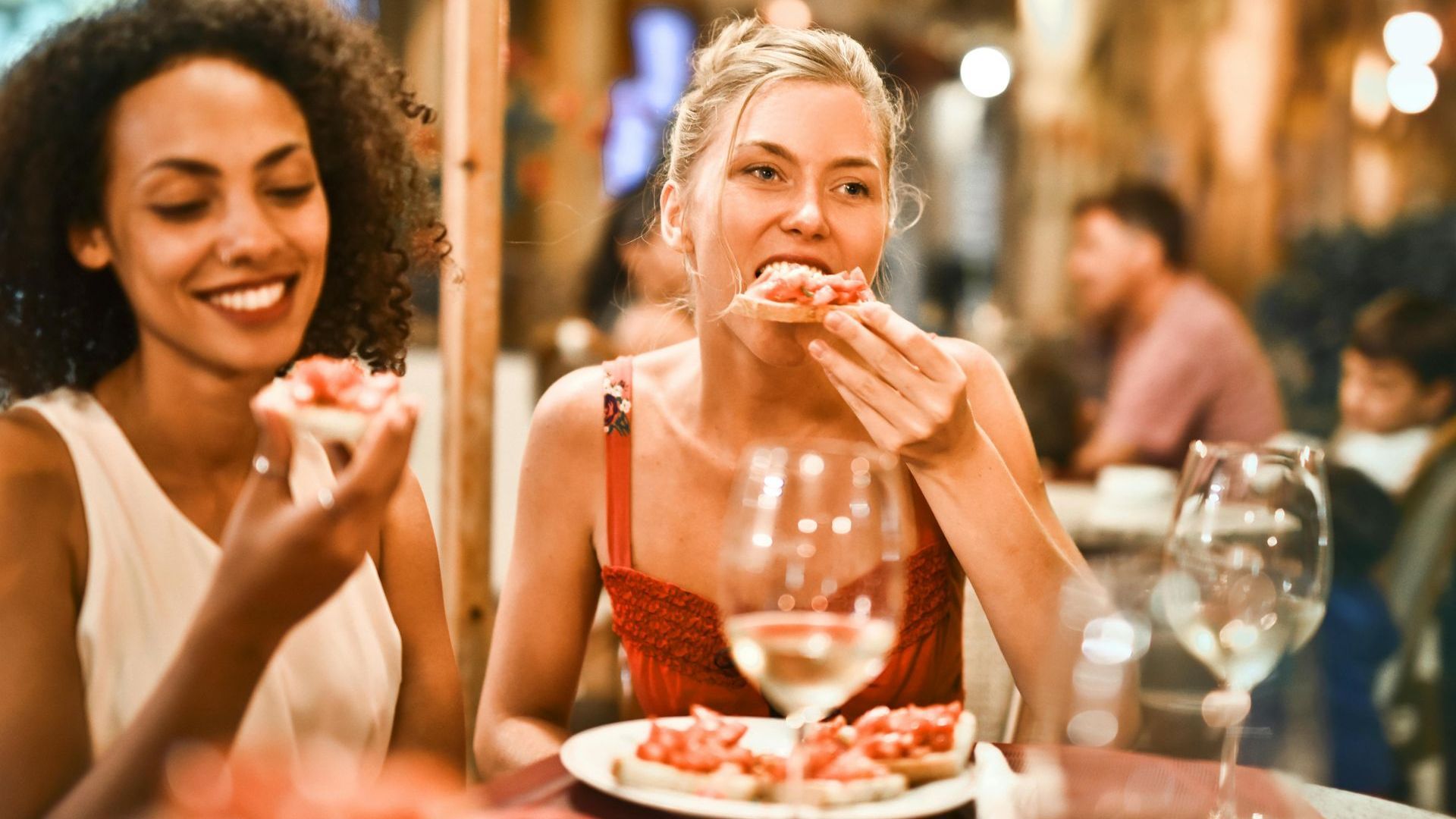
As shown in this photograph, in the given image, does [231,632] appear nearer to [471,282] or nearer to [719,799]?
[719,799]

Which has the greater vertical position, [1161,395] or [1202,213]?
[1202,213]

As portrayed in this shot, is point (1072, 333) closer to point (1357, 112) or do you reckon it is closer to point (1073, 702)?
point (1357, 112)

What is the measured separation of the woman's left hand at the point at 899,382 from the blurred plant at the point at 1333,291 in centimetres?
603

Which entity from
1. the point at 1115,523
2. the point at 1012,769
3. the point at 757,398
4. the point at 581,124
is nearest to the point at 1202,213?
the point at 581,124

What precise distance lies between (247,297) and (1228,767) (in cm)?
101

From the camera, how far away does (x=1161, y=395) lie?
16.7ft

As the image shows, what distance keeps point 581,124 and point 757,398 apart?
6.01 m

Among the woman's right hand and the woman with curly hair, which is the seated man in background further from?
the woman's right hand

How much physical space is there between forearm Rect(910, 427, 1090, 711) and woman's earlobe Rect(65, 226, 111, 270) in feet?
3.42

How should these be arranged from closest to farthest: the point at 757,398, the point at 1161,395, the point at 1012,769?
the point at 1012,769, the point at 757,398, the point at 1161,395

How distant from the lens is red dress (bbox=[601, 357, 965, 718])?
1973 millimetres

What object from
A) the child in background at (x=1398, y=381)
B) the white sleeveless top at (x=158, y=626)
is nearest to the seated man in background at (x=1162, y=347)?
the child in background at (x=1398, y=381)

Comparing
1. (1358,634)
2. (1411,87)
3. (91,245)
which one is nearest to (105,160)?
(91,245)

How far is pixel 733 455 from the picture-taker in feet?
7.00
